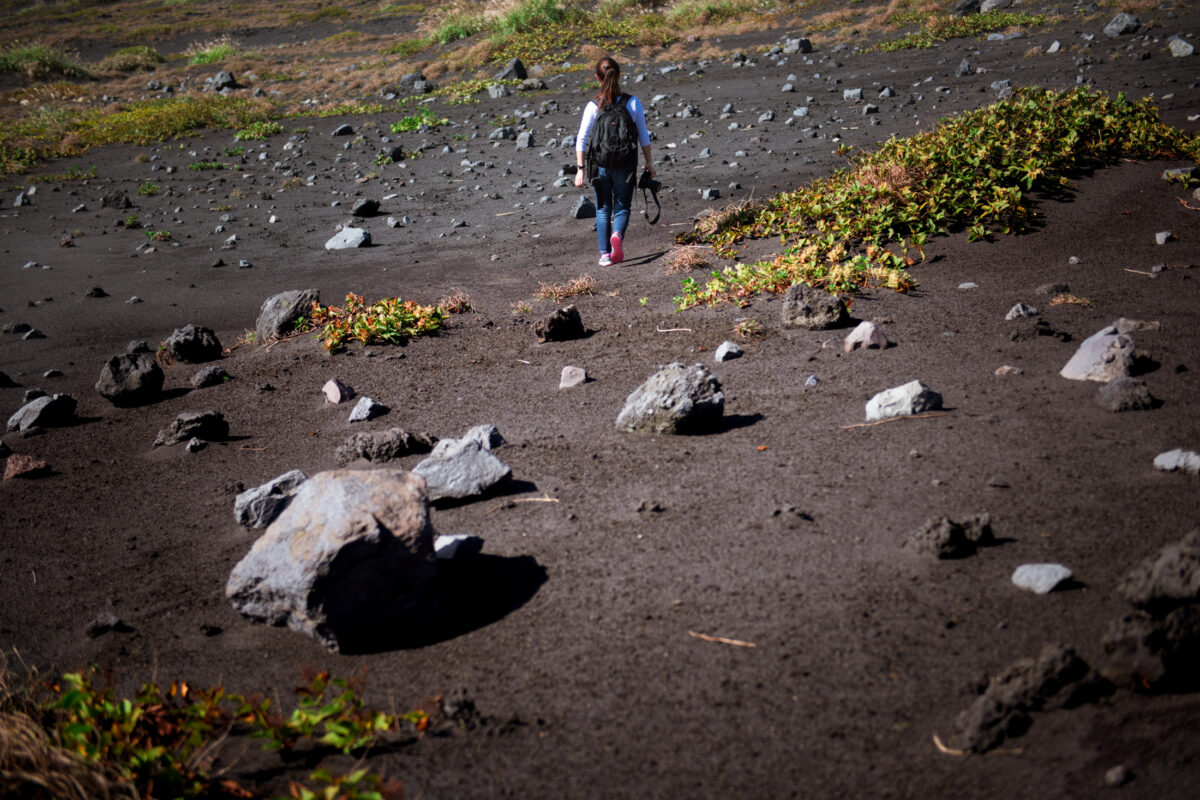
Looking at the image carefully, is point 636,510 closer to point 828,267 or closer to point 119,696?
point 119,696

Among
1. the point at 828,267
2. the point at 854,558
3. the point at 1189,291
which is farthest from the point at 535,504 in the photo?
the point at 1189,291

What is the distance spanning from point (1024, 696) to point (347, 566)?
2198 mm

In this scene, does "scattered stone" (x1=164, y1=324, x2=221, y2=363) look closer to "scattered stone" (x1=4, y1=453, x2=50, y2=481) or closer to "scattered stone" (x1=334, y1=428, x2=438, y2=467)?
"scattered stone" (x1=4, y1=453, x2=50, y2=481)

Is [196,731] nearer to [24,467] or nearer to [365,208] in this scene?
[24,467]

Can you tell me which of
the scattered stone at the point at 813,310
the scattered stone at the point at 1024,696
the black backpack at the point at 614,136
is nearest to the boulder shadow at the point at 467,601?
the scattered stone at the point at 1024,696

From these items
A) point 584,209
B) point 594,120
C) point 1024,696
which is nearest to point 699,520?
point 1024,696

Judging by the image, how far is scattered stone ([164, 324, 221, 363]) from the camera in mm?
6633

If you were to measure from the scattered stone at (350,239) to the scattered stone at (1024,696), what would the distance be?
9188 millimetres

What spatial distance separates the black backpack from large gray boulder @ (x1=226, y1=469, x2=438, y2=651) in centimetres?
491

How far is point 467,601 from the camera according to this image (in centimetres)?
307

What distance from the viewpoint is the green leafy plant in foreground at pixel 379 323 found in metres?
6.53

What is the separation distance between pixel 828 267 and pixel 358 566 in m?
4.60

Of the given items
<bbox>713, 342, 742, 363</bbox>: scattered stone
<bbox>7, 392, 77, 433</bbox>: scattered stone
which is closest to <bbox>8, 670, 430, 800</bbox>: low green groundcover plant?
<bbox>713, 342, 742, 363</bbox>: scattered stone

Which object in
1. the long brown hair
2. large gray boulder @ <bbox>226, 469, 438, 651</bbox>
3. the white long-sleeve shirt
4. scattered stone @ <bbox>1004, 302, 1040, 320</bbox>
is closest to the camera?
large gray boulder @ <bbox>226, 469, 438, 651</bbox>
